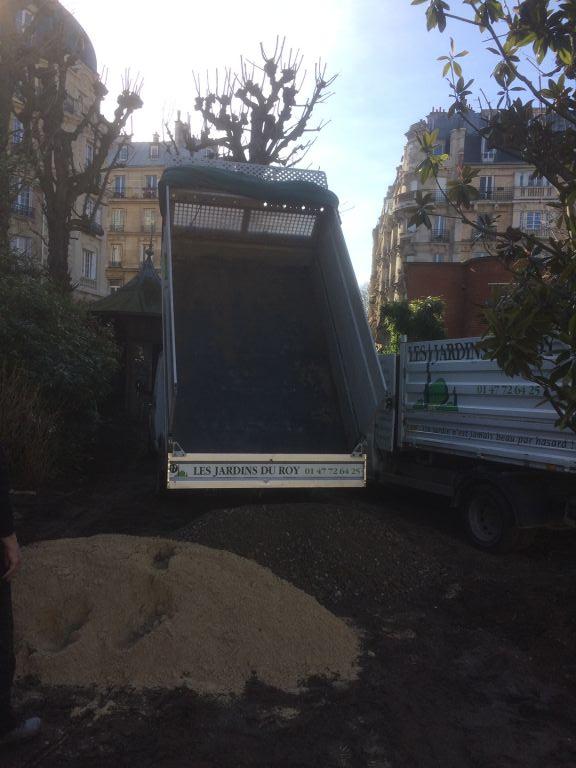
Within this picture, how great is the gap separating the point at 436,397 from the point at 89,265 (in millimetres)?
37638

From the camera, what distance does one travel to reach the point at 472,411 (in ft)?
25.8

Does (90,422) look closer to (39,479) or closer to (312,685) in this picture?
(39,479)

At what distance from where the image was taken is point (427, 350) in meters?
9.08

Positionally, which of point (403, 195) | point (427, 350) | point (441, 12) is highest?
point (403, 195)

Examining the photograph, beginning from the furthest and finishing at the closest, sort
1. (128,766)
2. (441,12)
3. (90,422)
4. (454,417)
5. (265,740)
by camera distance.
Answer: (90,422), (454,417), (441,12), (265,740), (128,766)

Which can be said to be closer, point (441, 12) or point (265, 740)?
point (265, 740)

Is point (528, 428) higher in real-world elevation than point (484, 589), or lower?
higher

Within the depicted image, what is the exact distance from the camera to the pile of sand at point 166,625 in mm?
3887

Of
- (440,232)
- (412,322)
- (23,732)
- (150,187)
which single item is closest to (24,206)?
(412,322)

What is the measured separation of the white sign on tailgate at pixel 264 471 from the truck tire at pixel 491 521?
4.07 ft

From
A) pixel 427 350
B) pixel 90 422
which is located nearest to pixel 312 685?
pixel 427 350

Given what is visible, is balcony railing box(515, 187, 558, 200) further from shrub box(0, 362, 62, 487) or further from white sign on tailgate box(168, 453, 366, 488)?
white sign on tailgate box(168, 453, 366, 488)

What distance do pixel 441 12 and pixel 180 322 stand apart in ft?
17.9

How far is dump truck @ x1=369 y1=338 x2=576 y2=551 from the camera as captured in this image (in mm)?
6773
